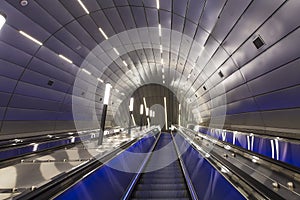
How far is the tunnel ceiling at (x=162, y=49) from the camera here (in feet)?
18.5

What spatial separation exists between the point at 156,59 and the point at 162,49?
293cm

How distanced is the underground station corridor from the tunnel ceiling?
50 millimetres

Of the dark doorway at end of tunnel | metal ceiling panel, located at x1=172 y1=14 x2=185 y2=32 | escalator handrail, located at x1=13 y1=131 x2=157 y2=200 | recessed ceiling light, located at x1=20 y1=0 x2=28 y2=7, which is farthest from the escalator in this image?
the dark doorway at end of tunnel

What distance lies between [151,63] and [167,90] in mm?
17159

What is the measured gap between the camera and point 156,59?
16234mm

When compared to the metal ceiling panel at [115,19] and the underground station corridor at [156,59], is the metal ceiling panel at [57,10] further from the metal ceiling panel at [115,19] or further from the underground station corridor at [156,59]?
the metal ceiling panel at [115,19]

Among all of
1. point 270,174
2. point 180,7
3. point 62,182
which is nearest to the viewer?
point 62,182

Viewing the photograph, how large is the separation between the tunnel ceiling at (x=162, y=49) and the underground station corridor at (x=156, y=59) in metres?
0.05

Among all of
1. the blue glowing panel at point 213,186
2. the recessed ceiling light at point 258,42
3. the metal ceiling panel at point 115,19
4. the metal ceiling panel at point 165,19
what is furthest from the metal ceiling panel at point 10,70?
the recessed ceiling light at point 258,42

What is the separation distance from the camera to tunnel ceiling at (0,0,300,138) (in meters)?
5.62

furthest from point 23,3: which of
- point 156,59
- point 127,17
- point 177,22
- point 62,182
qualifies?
→ point 156,59

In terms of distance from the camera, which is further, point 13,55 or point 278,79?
point 13,55

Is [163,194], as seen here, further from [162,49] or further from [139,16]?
[162,49]

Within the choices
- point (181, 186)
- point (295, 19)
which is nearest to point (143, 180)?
point (181, 186)
